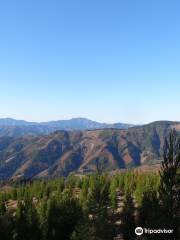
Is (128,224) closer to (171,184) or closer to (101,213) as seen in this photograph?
(101,213)

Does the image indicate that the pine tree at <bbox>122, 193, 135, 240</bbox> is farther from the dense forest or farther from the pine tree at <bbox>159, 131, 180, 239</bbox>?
the pine tree at <bbox>159, 131, 180, 239</bbox>

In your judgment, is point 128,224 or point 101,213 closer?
point 101,213

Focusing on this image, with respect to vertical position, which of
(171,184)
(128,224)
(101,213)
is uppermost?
(171,184)

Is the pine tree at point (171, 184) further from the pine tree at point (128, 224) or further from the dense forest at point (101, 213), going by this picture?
the pine tree at point (128, 224)

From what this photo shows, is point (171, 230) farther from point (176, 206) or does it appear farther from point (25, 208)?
point (25, 208)

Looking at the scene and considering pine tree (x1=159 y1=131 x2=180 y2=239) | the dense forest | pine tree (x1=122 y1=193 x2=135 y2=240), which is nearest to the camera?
pine tree (x1=159 y1=131 x2=180 y2=239)

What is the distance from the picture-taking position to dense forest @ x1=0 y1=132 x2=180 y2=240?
32.6m

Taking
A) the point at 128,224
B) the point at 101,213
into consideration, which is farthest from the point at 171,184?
the point at 128,224

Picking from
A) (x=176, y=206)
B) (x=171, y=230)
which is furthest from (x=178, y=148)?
(x=171, y=230)

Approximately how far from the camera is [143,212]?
49.0 metres

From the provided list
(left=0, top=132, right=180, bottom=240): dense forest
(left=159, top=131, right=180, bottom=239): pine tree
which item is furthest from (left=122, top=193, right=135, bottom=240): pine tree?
(left=159, top=131, right=180, bottom=239): pine tree

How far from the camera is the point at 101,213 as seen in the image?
108 ft

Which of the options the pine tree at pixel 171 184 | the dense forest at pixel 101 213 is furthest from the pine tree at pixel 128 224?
the pine tree at pixel 171 184

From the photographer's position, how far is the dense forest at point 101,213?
3259 centimetres
